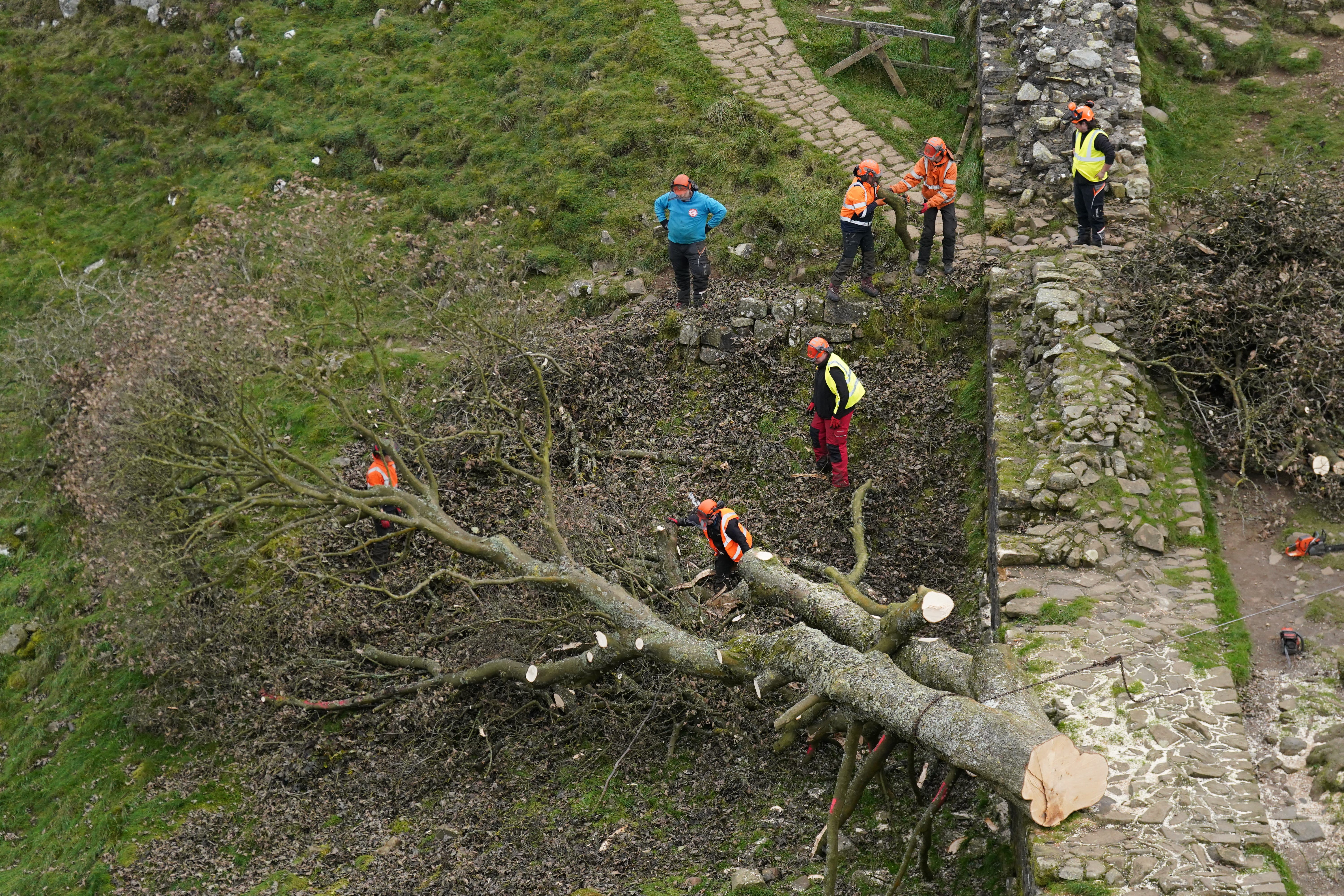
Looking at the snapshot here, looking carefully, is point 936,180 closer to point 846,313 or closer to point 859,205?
point 859,205

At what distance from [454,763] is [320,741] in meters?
1.48

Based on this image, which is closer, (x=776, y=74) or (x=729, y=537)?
(x=729, y=537)

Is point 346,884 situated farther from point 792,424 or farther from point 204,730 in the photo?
point 792,424

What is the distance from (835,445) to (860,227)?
2599mm

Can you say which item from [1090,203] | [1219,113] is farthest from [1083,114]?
[1219,113]

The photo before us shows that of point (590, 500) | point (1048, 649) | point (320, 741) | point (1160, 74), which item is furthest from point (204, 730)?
point (1160, 74)

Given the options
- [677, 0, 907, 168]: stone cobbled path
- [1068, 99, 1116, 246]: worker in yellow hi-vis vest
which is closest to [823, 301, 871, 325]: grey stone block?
[1068, 99, 1116, 246]: worker in yellow hi-vis vest

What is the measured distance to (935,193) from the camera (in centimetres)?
1227

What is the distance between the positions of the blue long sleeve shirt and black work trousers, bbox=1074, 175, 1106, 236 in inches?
154

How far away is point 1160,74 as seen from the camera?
15023 millimetres

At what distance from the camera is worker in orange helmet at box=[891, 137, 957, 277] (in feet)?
39.8

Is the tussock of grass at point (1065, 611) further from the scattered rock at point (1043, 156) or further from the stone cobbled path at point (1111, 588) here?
the scattered rock at point (1043, 156)

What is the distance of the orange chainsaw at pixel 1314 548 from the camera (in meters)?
8.95

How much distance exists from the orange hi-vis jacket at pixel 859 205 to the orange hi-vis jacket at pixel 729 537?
4297 millimetres
